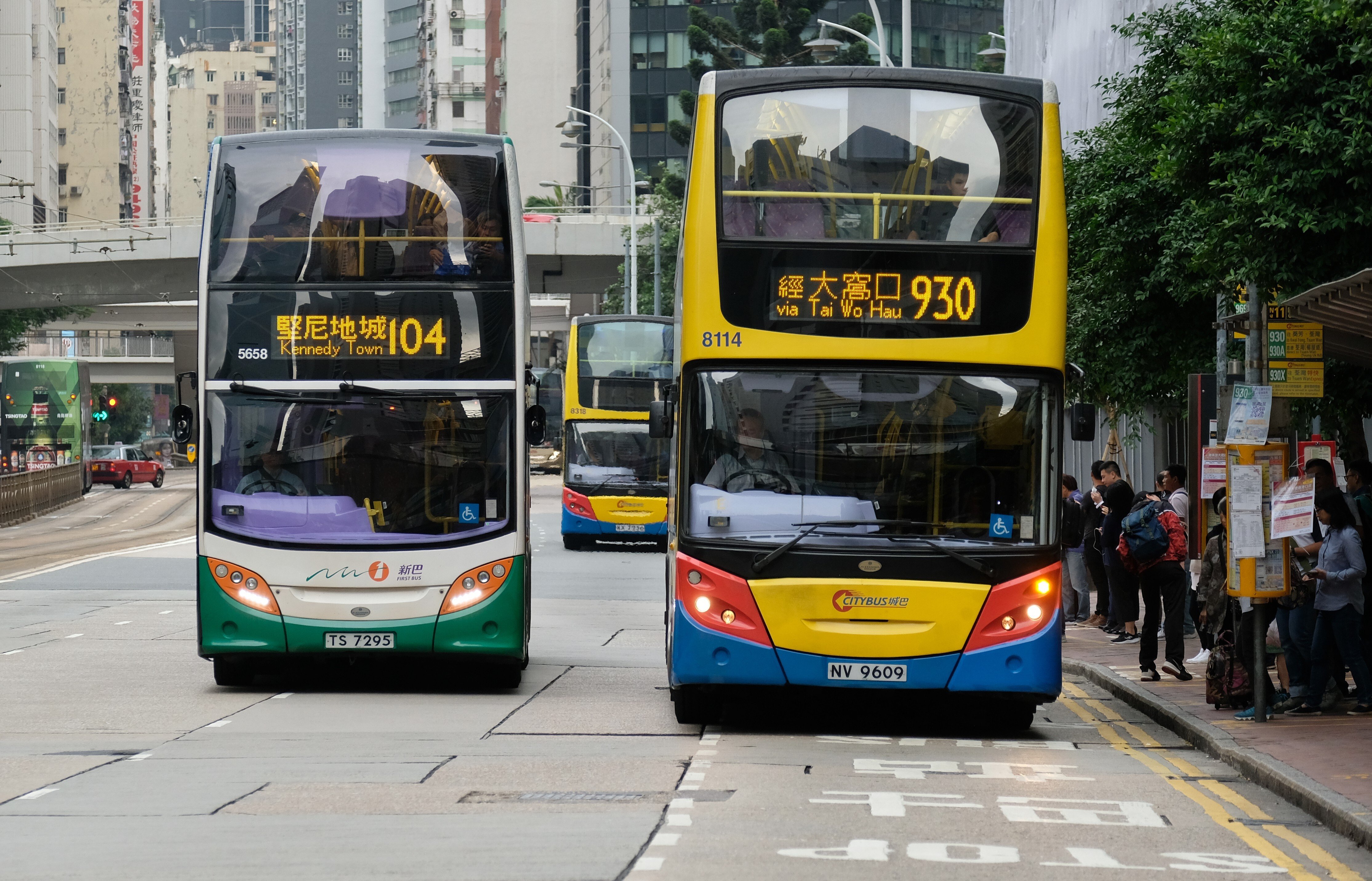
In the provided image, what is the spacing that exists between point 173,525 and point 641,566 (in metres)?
19.6

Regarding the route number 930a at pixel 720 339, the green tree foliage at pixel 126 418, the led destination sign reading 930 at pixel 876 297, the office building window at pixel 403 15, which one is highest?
the office building window at pixel 403 15

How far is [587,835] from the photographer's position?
839 cm

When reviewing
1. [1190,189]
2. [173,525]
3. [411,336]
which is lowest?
[173,525]

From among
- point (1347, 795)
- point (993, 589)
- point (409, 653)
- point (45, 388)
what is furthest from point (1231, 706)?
point (45, 388)

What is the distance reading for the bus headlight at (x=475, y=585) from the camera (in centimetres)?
1403

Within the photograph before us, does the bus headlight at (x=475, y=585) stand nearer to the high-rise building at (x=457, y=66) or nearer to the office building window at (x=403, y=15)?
the high-rise building at (x=457, y=66)

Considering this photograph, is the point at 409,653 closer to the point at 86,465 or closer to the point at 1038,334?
the point at 1038,334

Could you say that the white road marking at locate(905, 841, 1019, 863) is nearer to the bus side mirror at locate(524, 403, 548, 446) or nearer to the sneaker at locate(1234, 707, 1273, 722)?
the sneaker at locate(1234, 707, 1273, 722)

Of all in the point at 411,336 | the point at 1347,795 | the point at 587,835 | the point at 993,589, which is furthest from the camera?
the point at 411,336

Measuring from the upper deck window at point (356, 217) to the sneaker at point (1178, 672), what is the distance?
6219 mm

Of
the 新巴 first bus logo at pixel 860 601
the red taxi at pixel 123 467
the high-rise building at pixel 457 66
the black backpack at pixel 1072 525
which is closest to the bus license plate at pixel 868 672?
the 新巴 first bus logo at pixel 860 601

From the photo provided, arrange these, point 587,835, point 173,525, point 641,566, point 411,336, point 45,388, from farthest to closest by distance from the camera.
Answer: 1. point 45,388
2. point 173,525
3. point 641,566
4. point 411,336
5. point 587,835

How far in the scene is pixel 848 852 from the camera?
8.07 m

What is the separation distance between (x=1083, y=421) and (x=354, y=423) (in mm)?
5150
